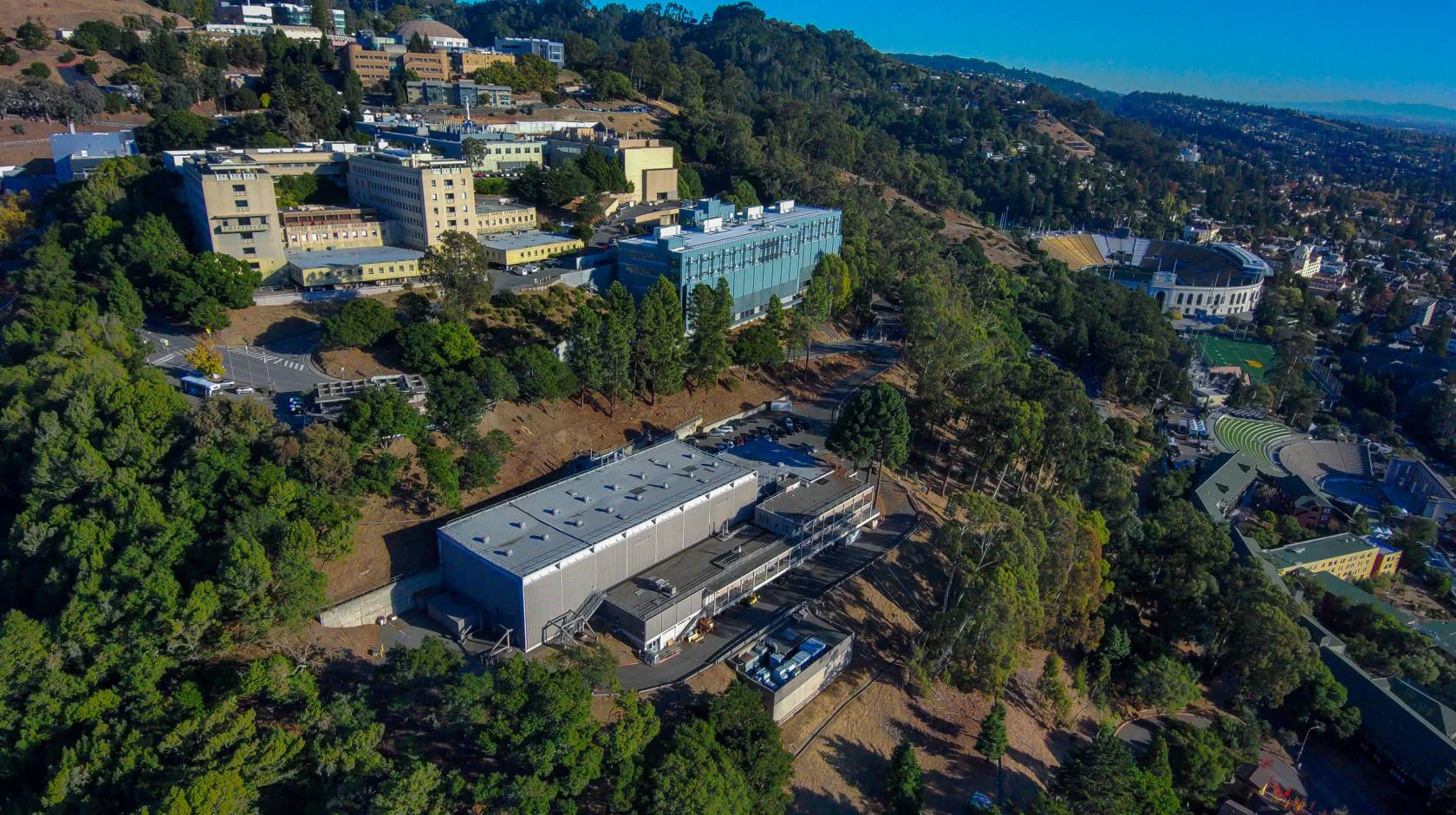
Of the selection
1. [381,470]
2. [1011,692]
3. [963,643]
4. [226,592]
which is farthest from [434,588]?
[1011,692]

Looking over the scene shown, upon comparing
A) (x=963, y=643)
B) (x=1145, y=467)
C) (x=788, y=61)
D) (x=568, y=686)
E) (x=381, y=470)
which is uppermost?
(x=788, y=61)

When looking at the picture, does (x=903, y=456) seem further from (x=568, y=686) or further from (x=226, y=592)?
(x=226, y=592)

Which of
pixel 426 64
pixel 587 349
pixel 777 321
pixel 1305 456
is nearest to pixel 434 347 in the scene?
pixel 587 349

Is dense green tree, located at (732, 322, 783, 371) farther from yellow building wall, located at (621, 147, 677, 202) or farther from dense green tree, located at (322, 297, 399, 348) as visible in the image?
yellow building wall, located at (621, 147, 677, 202)

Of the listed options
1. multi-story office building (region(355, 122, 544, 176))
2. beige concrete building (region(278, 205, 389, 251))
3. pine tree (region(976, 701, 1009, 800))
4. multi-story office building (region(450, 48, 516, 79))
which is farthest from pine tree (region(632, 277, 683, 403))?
multi-story office building (region(450, 48, 516, 79))

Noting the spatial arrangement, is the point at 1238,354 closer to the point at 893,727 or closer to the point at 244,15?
the point at 893,727

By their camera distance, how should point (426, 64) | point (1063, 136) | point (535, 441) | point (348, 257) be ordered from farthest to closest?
point (1063, 136) < point (426, 64) < point (348, 257) < point (535, 441)
